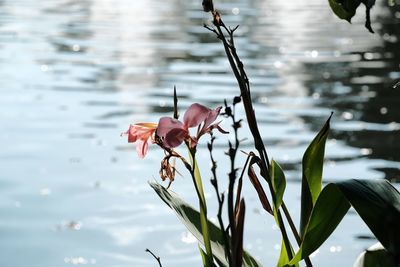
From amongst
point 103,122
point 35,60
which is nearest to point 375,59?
point 35,60

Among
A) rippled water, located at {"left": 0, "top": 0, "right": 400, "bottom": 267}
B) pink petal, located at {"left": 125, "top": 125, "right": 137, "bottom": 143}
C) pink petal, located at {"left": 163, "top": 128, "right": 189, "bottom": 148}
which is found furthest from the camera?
rippled water, located at {"left": 0, "top": 0, "right": 400, "bottom": 267}

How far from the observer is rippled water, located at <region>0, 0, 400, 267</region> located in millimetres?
4121

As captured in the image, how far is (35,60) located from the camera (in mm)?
10078

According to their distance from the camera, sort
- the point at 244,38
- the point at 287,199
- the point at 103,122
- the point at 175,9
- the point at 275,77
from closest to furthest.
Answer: the point at 287,199 → the point at 103,122 → the point at 275,77 → the point at 244,38 → the point at 175,9

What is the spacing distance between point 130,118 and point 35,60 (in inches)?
137

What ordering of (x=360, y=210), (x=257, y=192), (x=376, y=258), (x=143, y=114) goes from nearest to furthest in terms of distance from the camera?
(x=360, y=210) < (x=257, y=192) < (x=376, y=258) < (x=143, y=114)

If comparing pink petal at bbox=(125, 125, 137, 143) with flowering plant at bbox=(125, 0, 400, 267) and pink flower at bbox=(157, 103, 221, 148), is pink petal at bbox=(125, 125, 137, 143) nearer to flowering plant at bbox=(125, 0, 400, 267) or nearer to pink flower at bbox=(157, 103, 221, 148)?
flowering plant at bbox=(125, 0, 400, 267)

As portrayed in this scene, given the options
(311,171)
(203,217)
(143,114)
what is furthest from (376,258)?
(143,114)

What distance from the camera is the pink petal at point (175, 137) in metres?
1.17

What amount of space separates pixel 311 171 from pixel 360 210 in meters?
0.17

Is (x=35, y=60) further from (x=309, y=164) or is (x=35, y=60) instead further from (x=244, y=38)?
(x=309, y=164)

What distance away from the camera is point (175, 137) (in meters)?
1.17

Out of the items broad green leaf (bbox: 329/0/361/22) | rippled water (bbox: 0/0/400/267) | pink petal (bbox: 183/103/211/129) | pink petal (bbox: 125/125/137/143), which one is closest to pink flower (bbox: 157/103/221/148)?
pink petal (bbox: 183/103/211/129)

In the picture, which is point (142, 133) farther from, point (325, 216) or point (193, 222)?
point (325, 216)
